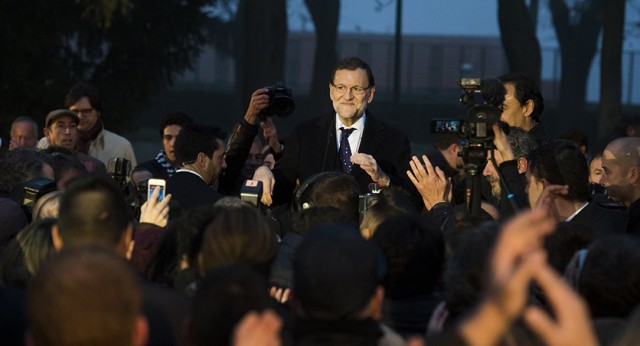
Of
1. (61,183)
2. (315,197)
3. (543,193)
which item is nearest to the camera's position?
(543,193)

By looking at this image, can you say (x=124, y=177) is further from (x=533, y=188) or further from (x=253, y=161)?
(x=253, y=161)

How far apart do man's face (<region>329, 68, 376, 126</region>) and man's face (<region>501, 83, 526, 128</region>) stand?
87 centimetres

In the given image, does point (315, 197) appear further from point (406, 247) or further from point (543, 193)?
point (406, 247)

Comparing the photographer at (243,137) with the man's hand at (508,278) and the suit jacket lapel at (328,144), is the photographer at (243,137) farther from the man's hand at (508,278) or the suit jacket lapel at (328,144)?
the man's hand at (508,278)

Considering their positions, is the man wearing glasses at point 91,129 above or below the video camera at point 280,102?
below

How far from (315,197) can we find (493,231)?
199 centimetres

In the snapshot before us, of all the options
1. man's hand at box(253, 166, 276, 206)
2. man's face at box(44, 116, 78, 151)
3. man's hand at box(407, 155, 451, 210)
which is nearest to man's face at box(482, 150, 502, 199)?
man's hand at box(407, 155, 451, 210)

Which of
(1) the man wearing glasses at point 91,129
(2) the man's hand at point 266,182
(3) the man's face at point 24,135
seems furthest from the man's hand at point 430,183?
(3) the man's face at point 24,135

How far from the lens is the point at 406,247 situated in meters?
4.61

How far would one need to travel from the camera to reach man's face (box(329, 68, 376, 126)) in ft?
25.3

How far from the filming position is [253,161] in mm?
10656

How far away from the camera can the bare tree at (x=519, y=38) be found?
873 inches

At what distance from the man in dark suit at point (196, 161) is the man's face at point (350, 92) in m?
0.75

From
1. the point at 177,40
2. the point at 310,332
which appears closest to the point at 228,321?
the point at 310,332
